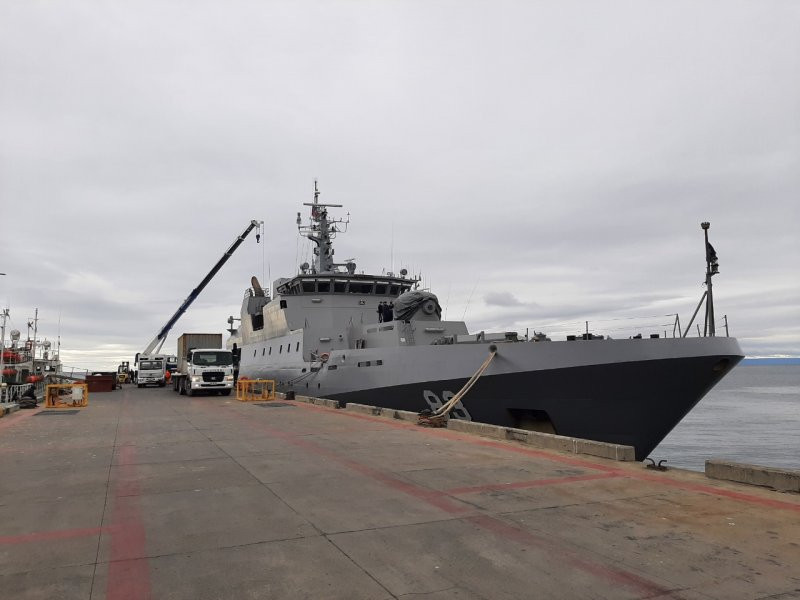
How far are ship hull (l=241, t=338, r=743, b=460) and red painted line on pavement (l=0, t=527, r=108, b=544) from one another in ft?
31.0

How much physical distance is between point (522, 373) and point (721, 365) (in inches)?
167

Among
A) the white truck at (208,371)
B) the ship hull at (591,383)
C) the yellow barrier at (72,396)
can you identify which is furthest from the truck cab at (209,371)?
the ship hull at (591,383)

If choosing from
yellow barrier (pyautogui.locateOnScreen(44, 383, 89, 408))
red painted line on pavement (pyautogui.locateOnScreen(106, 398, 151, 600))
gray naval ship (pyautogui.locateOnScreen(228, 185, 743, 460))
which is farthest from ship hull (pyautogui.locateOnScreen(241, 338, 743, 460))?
yellow barrier (pyautogui.locateOnScreen(44, 383, 89, 408))

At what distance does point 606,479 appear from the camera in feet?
23.7

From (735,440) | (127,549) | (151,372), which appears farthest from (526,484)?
(151,372)

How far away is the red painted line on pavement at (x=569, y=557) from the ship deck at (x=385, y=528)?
2 cm

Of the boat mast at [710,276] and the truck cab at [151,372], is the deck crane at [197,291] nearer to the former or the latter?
the truck cab at [151,372]

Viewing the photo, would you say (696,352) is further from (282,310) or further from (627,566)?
(282,310)

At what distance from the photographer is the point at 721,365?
39.4 feet

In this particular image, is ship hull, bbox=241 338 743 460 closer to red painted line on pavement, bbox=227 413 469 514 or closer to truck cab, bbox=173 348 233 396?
red painted line on pavement, bbox=227 413 469 514

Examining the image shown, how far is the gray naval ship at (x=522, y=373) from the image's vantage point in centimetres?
1175

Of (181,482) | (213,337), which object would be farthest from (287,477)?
(213,337)

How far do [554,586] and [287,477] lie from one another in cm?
458

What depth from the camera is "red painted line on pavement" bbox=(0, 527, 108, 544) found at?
493 centimetres
